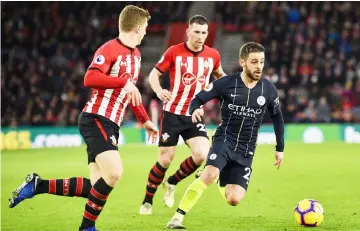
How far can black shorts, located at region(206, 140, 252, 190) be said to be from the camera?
729 cm

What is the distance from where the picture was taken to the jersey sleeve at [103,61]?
675cm

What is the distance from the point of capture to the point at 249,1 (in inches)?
1213

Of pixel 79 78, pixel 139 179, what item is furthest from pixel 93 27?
pixel 139 179

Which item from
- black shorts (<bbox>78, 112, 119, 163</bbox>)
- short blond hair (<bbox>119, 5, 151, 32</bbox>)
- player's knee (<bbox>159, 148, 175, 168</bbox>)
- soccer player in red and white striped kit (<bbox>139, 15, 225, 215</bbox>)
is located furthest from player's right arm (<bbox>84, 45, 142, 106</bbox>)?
player's knee (<bbox>159, 148, 175, 168</bbox>)

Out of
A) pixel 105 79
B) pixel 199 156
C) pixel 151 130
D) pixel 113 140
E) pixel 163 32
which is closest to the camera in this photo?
pixel 105 79

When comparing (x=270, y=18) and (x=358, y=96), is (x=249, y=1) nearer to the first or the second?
(x=270, y=18)

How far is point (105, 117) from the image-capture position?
274 inches

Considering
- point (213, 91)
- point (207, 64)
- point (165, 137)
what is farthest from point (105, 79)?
point (207, 64)

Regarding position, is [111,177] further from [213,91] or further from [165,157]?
[165,157]

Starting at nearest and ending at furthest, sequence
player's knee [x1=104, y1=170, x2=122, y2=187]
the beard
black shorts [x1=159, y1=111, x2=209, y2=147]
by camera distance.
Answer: player's knee [x1=104, y1=170, x2=122, y2=187]
the beard
black shorts [x1=159, y1=111, x2=209, y2=147]

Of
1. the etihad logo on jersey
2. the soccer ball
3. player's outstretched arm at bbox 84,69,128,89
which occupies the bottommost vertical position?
the soccer ball

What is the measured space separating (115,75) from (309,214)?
7.92 ft

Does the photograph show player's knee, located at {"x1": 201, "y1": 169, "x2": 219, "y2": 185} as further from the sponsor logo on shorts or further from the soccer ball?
the soccer ball

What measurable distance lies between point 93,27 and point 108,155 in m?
22.8
